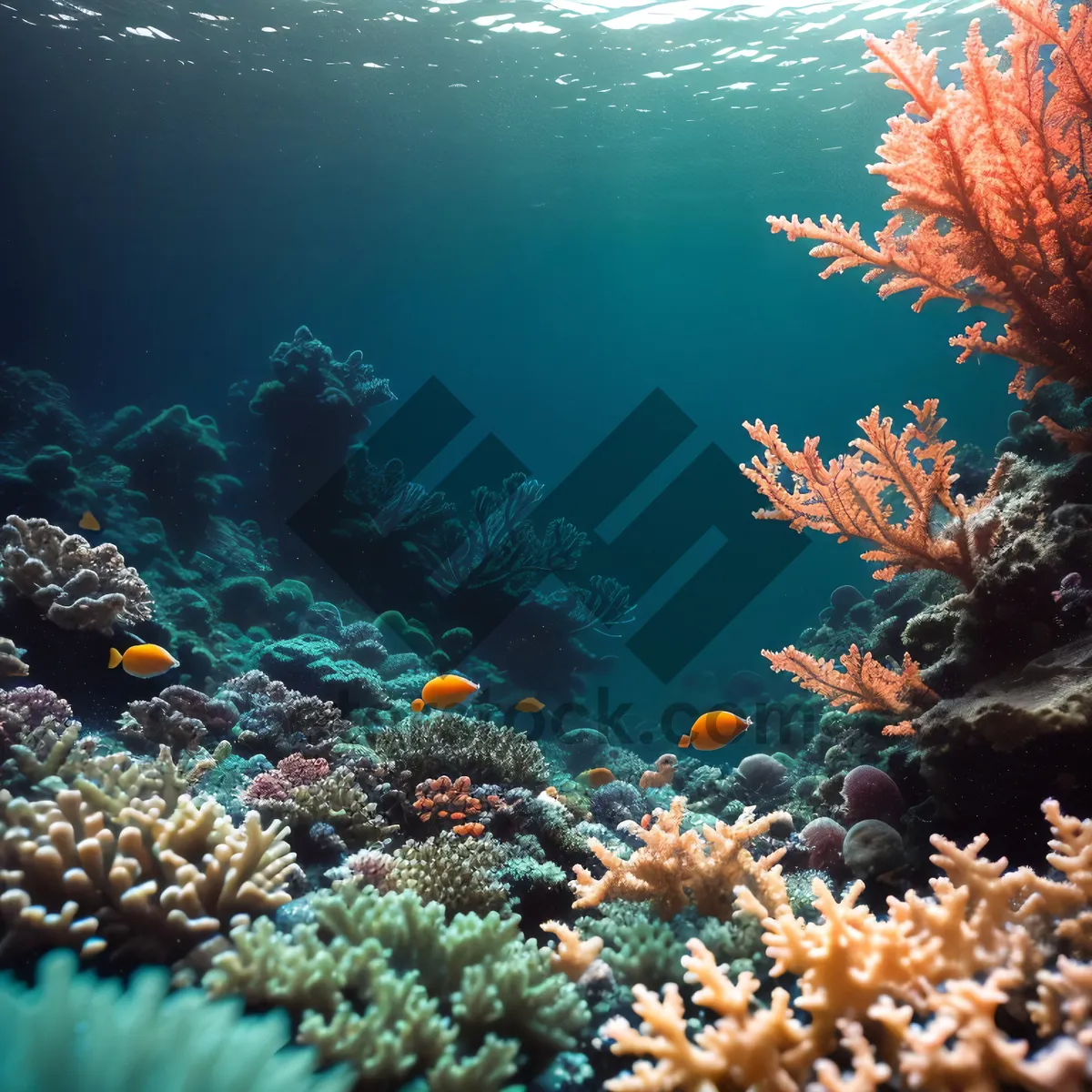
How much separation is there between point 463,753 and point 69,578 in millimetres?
3700

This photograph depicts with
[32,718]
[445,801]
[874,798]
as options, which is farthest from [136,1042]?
[874,798]

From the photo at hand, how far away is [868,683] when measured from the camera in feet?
14.4

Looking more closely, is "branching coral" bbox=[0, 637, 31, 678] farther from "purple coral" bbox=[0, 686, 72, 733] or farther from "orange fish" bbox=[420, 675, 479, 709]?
"orange fish" bbox=[420, 675, 479, 709]

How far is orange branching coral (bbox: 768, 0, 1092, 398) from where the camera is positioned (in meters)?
3.75

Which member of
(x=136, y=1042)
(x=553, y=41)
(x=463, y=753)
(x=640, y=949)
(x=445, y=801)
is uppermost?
(x=553, y=41)

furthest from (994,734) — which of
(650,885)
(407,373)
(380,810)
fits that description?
(407,373)

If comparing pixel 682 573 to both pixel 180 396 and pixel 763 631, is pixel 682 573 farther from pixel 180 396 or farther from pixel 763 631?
pixel 180 396

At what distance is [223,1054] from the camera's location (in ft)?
5.36

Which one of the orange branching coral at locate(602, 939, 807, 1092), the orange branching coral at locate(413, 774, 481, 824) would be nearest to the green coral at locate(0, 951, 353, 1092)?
the orange branching coral at locate(602, 939, 807, 1092)

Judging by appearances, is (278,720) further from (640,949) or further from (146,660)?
(640,949)

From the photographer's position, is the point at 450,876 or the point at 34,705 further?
the point at 34,705

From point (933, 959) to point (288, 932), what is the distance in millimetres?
2320

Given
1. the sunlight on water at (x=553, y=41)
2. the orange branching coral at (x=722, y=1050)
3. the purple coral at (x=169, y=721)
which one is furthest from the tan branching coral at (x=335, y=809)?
the sunlight on water at (x=553, y=41)

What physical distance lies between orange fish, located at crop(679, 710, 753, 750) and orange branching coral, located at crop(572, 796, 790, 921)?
1.80 m
